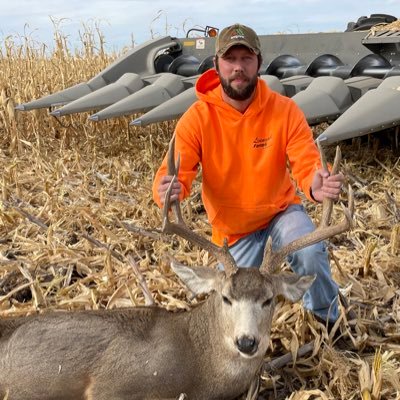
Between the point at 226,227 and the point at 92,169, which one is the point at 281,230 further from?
the point at 92,169

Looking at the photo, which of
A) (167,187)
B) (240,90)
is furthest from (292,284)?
(240,90)

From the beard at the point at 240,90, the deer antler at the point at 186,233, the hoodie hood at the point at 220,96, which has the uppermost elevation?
the beard at the point at 240,90

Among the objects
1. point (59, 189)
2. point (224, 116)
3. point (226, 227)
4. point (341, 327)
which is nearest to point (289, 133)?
point (224, 116)

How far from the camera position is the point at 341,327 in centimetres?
351

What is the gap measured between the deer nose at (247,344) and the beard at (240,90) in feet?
5.05

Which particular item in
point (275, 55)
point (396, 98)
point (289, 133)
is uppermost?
point (289, 133)

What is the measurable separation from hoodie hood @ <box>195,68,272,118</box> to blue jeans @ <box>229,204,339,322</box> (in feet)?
1.84

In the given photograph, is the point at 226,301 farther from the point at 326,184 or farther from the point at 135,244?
the point at 135,244

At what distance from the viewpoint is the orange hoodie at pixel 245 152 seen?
365 cm

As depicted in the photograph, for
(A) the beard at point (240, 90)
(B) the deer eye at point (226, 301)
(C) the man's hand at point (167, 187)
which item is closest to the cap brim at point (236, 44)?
(A) the beard at point (240, 90)

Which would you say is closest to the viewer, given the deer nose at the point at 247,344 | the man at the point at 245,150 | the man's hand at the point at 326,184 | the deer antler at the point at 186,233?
the deer nose at the point at 247,344

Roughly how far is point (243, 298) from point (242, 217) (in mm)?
1012

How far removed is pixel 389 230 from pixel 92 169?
283cm

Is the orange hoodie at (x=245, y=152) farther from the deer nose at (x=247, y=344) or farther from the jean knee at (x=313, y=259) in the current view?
the deer nose at (x=247, y=344)
